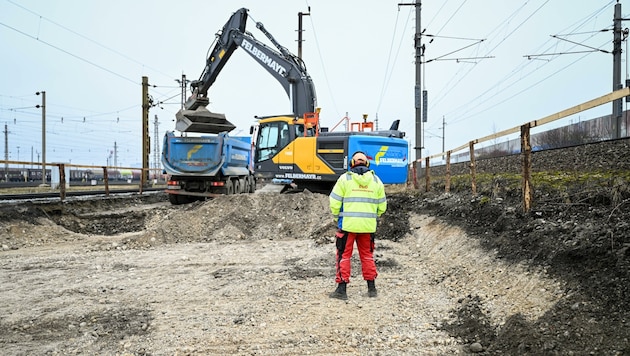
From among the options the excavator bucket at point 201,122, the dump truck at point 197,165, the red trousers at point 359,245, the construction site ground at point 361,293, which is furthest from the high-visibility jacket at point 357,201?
the excavator bucket at point 201,122

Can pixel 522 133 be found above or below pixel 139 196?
above

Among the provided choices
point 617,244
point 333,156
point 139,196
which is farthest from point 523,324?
point 139,196

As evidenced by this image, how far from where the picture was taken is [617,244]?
350 cm

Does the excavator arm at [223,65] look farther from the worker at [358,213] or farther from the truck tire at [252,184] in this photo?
the worker at [358,213]

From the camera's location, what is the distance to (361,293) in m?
5.04

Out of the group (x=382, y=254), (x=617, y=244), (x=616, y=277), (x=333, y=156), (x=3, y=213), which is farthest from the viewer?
(x=333, y=156)

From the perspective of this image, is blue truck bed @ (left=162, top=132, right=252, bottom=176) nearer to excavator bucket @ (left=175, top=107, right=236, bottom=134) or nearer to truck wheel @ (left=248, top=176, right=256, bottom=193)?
excavator bucket @ (left=175, top=107, right=236, bottom=134)

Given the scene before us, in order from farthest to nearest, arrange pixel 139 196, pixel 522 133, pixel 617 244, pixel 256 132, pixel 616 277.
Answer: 1. pixel 139 196
2. pixel 256 132
3. pixel 522 133
4. pixel 617 244
5. pixel 616 277

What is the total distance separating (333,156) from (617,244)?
8646 mm

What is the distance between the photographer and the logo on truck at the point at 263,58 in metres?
14.2

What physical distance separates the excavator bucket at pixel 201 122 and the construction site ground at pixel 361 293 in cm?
620

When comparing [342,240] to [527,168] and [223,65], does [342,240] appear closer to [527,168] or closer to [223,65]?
[527,168]

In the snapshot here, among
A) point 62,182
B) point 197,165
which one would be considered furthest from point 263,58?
point 62,182

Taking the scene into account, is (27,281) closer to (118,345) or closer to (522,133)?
(118,345)
